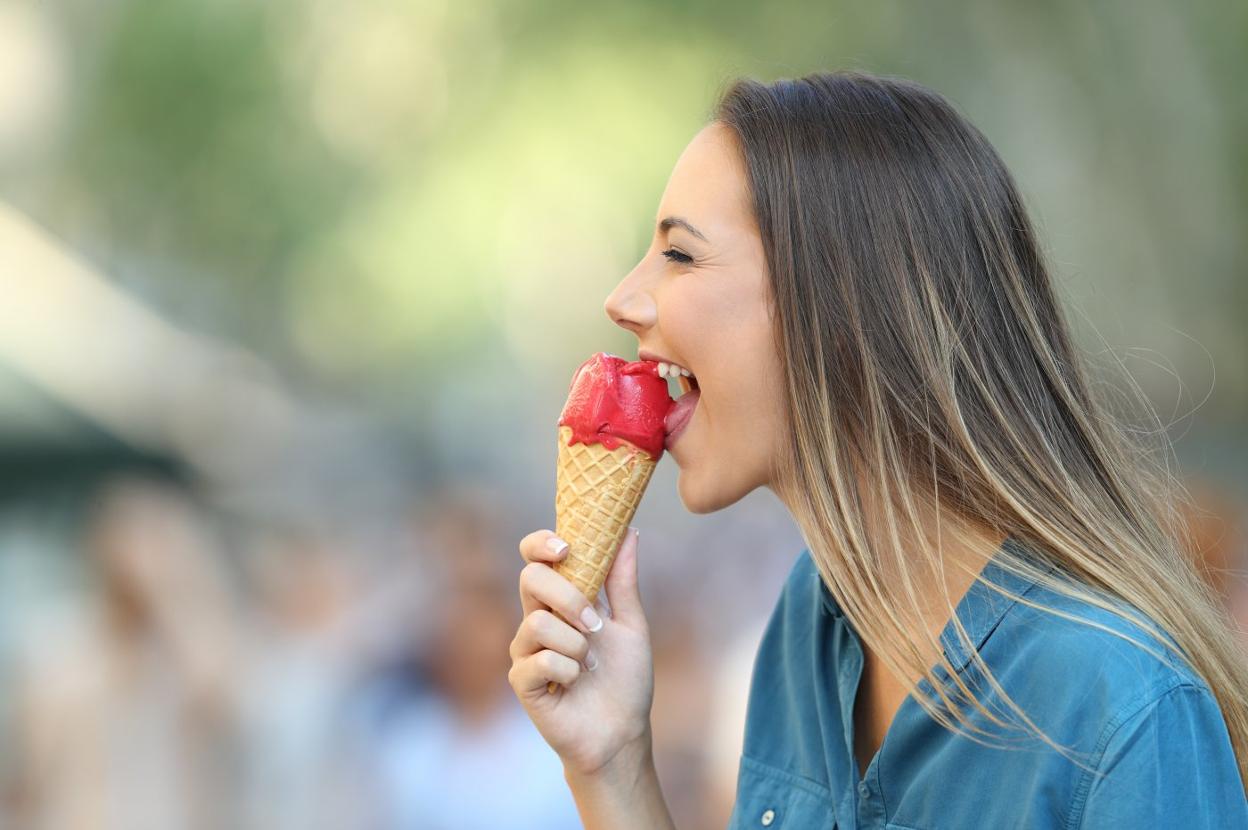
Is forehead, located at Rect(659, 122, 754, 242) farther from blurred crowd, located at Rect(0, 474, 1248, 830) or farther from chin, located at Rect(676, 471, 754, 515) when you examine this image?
blurred crowd, located at Rect(0, 474, 1248, 830)

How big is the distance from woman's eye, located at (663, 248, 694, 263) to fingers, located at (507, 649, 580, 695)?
66 cm

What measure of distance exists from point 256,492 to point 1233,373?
366cm

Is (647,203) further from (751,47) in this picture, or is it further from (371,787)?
(371,787)

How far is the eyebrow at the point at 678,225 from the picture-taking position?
5.87 feet

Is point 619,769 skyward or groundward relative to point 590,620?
groundward

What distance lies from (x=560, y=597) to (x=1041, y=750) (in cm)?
75

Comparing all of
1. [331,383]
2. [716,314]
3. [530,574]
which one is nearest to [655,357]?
[716,314]

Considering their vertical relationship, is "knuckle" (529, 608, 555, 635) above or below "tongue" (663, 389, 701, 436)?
below

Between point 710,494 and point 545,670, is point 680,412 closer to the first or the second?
point 710,494

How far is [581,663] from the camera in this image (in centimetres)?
194

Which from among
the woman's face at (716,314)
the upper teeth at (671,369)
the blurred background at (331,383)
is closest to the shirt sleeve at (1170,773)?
the woman's face at (716,314)

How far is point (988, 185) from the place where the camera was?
1.74 m

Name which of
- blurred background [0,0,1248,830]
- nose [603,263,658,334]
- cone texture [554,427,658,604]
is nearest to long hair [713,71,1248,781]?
nose [603,263,658,334]

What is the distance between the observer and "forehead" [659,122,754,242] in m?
1.78
